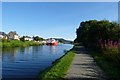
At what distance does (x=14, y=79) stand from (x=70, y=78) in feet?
18.8

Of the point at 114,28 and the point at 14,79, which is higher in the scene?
the point at 114,28

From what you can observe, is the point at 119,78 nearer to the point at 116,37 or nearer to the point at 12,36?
the point at 116,37

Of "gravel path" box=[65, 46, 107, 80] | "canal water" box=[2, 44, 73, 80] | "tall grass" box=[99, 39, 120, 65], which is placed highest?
"tall grass" box=[99, 39, 120, 65]

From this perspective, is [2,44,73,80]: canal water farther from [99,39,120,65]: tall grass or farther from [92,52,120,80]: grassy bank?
[99,39,120,65]: tall grass

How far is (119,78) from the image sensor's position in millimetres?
12938

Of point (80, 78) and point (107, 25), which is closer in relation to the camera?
point (80, 78)

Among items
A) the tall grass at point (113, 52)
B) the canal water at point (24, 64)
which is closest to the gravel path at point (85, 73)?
the tall grass at point (113, 52)

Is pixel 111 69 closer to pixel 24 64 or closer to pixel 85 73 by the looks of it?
pixel 85 73

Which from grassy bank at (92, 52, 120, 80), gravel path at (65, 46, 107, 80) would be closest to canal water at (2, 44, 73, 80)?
gravel path at (65, 46, 107, 80)

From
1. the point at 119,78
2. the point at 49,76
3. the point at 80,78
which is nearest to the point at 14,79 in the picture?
the point at 49,76

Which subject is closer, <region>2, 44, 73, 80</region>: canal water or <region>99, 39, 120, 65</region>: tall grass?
<region>99, 39, 120, 65</region>: tall grass

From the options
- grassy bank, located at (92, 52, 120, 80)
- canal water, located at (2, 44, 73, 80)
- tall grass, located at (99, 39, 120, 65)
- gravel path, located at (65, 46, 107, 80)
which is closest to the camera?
gravel path, located at (65, 46, 107, 80)

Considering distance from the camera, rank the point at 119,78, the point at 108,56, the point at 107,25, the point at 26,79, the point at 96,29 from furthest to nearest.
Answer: the point at 96,29
the point at 107,25
the point at 108,56
the point at 26,79
the point at 119,78

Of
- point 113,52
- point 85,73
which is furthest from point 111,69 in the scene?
point 113,52
